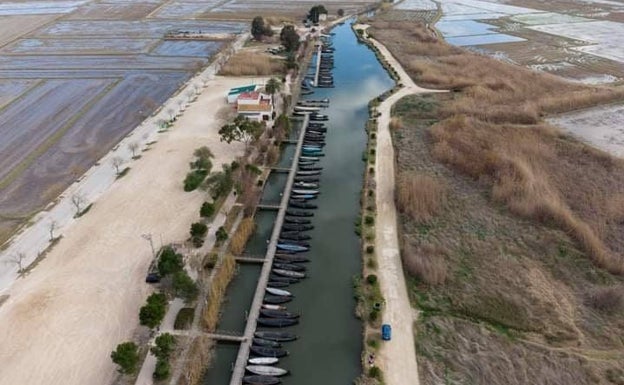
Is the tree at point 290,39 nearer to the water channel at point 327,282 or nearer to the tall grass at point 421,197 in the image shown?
the water channel at point 327,282

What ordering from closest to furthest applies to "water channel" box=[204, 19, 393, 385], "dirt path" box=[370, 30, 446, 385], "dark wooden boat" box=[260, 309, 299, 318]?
1. "dirt path" box=[370, 30, 446, 385]
2. "water channel" box=[204, 19, 393, 385]
3. "dark wooden boat" box=[260, 309, 299, 318]

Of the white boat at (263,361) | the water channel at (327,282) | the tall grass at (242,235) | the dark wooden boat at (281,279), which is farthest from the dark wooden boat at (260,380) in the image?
the tall grass at (242,235)

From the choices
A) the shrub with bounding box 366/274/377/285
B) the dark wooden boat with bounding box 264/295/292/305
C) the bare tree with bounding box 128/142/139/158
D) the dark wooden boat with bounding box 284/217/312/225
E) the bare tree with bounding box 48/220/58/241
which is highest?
the bare tree with bounding box 128/142/139/158

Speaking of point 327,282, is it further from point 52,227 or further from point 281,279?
point 52,227

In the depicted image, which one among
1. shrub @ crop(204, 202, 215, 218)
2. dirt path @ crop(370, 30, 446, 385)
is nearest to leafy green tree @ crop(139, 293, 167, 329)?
shrub @ crop(204, 202, 215, 218)

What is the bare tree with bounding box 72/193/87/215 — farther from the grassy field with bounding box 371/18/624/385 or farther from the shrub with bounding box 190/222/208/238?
the grassy field with bounding box 371/18/624/385

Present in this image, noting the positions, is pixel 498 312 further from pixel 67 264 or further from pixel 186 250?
pixel 67 264
